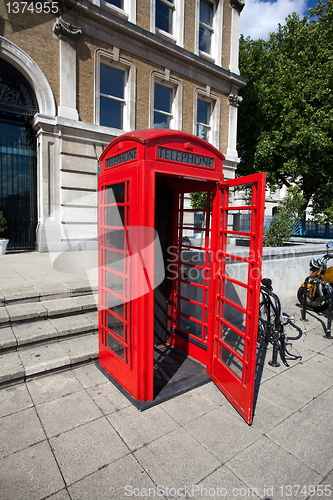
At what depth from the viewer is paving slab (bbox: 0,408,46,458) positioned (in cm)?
247

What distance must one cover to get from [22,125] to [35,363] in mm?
9009

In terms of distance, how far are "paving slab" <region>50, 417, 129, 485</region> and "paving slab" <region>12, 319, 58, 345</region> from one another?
1583mm

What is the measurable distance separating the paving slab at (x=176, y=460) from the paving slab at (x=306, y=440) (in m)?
0.73

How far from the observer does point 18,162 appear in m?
9.74

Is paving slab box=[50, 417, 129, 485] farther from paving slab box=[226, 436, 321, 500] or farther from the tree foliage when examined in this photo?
the tree foliage

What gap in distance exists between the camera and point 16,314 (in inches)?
166

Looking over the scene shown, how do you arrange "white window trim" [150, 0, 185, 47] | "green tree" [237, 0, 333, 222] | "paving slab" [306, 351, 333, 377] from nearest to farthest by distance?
"paving slab" [306, 351, 333, 377] → "white window trim" [150, 0, 185, 47] → "green tree" [237, 0, 333, 222]

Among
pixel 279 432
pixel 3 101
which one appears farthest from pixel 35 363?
pixel 3 101

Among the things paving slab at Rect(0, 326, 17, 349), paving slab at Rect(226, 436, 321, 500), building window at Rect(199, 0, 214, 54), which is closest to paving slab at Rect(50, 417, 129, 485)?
paving slab at Rect(226, 436, 321, 500)

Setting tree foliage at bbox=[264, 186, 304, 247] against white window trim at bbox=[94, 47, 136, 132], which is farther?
white window trim at bbox=[94, 47, 136, 132]

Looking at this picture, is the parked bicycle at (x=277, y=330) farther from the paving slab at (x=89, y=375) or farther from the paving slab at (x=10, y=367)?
the paving slab at (x=10, y=367)

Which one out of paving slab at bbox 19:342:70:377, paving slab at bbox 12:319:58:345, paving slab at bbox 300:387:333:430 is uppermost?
paving slab at bbox 12:319:58:345

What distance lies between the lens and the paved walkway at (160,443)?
2160 millimetres

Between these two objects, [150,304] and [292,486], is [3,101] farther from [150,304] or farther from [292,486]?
[292,486]
